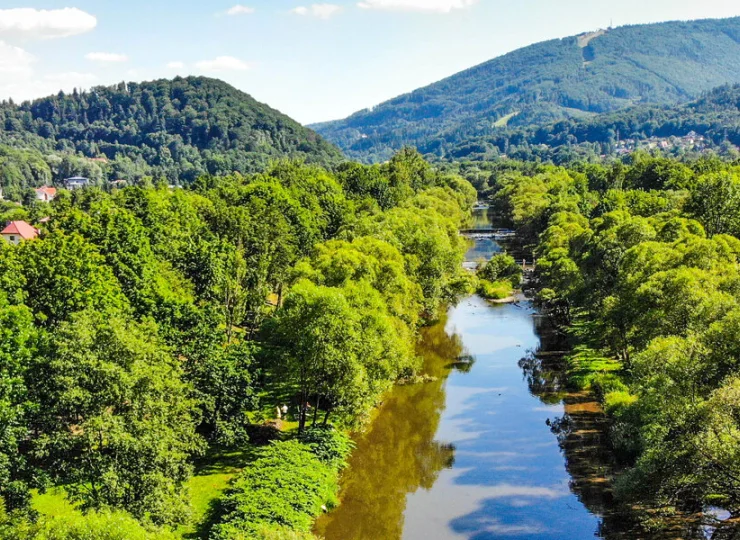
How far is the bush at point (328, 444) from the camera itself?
42.8 metres

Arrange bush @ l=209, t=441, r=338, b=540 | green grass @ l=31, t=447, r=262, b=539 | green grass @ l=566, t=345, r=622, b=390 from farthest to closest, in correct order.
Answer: green grass @ l=566, t=345, r=622, b=390
green grass @ l=31, t=447, r=262, b=539
bush @ l=209, t=441, r=338, b=540

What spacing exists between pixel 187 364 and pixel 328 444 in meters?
10.8

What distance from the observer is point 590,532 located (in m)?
37.4

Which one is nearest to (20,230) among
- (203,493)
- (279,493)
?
(203,493)

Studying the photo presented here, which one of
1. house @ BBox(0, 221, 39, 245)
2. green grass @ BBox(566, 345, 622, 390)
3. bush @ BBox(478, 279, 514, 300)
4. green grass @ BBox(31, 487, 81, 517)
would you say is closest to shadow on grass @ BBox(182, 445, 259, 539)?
green grass @ BBox(31, 487, 81, 517)

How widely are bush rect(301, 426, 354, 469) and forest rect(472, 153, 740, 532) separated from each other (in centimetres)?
1756

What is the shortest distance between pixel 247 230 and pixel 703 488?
54.0m

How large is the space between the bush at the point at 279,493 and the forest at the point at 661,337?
16924 millimetres

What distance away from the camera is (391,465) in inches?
1827

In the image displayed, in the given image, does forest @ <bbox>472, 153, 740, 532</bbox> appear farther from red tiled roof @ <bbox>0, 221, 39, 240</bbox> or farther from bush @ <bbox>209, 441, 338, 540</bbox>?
red tiled roof @ <bbox>0, 221, 39, 240</bbox>

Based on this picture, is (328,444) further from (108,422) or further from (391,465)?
(108,422)

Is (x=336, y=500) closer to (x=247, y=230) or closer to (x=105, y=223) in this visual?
(x=105, y=223)

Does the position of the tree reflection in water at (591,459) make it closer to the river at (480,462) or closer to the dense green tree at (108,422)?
the river at (480,462)

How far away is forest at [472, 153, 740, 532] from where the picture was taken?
30109 millimetres
